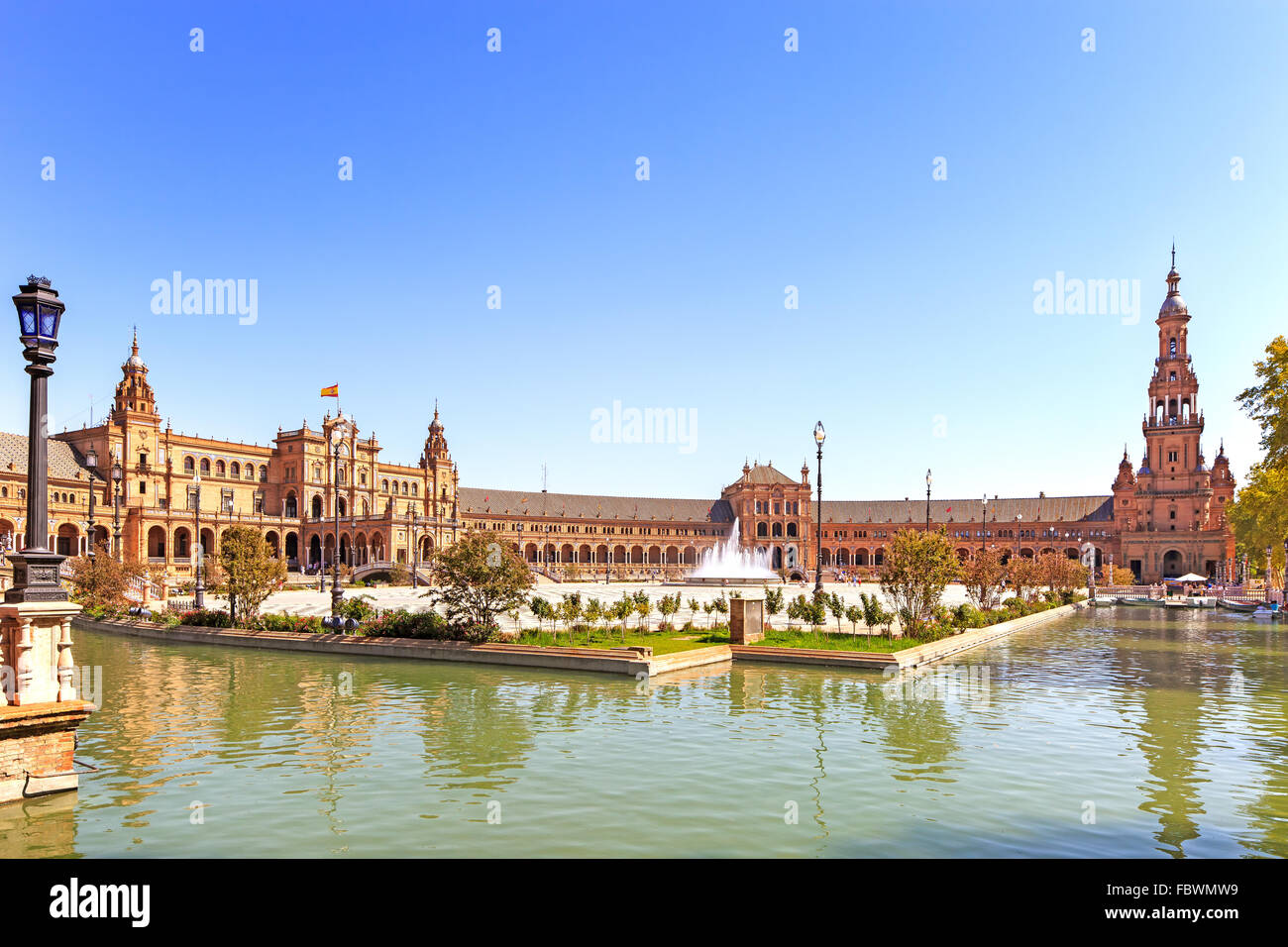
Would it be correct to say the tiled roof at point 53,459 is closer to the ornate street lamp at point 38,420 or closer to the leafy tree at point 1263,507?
the ornate street lamp at point 38,420

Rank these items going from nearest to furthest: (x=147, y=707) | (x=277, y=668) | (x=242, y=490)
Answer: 1. (x=147, y=707)
2. (x=277, y=668)
3. (x=242, y=490)

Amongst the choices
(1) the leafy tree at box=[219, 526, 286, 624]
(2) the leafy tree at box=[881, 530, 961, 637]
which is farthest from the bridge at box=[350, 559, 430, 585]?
(2) the leafy tree at box=[881, 530, 961, 637]

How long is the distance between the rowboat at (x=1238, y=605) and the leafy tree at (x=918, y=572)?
36.5 meters

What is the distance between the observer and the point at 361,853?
9195 mm

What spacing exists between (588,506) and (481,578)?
104m

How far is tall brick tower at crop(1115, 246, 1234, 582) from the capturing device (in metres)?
107

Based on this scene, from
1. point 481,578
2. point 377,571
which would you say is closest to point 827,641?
point 481,578

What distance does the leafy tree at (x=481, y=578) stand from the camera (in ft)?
89.5

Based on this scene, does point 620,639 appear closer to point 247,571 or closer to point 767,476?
point 247,571

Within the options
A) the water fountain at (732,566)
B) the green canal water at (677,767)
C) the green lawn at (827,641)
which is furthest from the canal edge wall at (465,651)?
the water fountain at (732,566)

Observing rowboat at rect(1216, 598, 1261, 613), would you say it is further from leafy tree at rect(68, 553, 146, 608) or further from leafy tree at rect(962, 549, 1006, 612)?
leafy tree at rect(68, 553, 146, 608)
